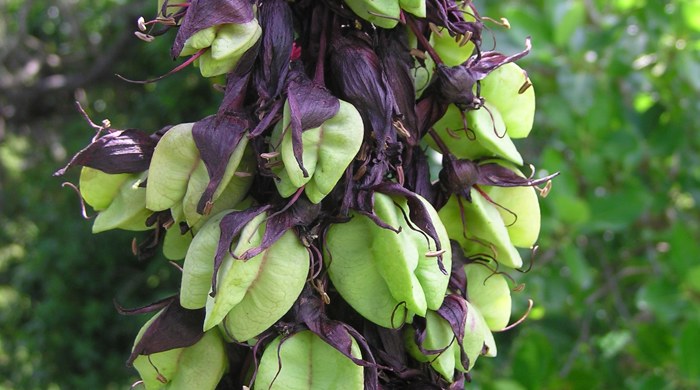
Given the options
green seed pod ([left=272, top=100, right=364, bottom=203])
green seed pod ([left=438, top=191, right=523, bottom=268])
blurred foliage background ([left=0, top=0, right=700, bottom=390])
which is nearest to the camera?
green seed pod ([left=272, top=100, right=364, bottom=203])

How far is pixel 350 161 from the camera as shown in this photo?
48 centimetres

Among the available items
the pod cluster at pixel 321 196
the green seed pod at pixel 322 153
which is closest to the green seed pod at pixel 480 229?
the pod cluster at pixel 321 196

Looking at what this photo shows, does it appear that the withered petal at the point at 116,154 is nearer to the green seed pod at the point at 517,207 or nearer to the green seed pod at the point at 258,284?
the green seed pod at the point at 258,284

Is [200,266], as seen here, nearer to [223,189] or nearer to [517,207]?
[223,189]

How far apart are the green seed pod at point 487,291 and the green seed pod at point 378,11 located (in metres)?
0.20

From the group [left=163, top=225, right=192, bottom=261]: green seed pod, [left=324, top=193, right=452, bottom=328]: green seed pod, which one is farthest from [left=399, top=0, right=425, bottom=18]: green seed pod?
[left=163, top=225, right=192, bottom=261]: green seed pod

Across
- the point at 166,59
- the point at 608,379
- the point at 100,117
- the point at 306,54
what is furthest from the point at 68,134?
the point at 306,54

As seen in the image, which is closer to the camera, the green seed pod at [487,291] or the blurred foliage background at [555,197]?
the green seed pod at [487,291]

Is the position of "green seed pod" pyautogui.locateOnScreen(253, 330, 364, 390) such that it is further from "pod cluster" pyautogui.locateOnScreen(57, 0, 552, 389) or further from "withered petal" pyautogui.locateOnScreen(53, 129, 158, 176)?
"withered petal" pyautogui.locateOnScreen(53, 129, 158, 176)

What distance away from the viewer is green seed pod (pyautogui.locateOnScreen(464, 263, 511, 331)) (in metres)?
0.59

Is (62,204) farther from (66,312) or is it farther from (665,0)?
(665,0)

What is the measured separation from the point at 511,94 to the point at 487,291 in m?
0.15

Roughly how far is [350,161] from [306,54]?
0.36 feet

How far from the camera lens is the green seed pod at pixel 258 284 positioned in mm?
476
